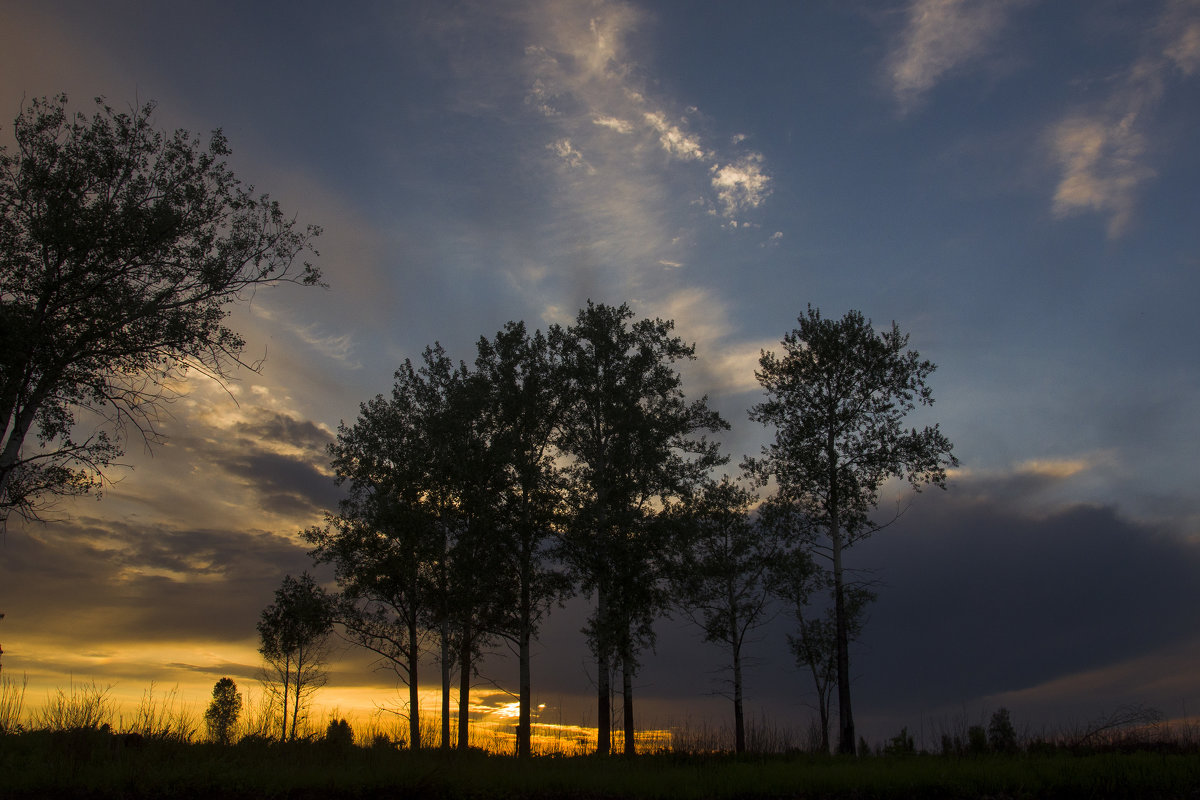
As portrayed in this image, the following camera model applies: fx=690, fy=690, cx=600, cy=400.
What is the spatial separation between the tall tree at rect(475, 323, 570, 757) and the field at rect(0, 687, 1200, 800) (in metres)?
8.54

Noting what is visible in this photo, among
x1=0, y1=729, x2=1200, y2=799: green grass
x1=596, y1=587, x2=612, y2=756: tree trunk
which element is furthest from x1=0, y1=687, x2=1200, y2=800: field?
x1=596, y1=587, x2=612, y2=756: tree trunk

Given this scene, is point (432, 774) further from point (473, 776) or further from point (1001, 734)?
point (1001, 734)

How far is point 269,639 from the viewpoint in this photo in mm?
41906

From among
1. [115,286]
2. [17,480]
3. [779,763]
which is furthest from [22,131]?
[779,763]

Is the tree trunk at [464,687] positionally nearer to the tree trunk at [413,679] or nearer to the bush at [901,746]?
the tree trunk at [413,679]

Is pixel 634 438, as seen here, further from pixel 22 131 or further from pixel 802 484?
pixel 22 131

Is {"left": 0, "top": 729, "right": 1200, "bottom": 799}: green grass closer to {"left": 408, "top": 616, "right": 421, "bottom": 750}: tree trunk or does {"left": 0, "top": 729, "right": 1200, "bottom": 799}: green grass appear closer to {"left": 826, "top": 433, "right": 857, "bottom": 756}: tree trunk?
{"left": 826, "top": 433, "right": 857, "bottom": 756}: tree trunk

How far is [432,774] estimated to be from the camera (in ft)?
51.7

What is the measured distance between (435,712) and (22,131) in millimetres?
26803

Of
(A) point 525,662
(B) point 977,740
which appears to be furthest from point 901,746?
(A) point 525,662

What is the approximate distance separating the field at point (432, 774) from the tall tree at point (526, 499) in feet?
28.0

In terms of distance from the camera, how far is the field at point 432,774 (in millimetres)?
14648

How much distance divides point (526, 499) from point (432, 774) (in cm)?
1348

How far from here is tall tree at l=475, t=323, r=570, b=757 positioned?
27734mm
